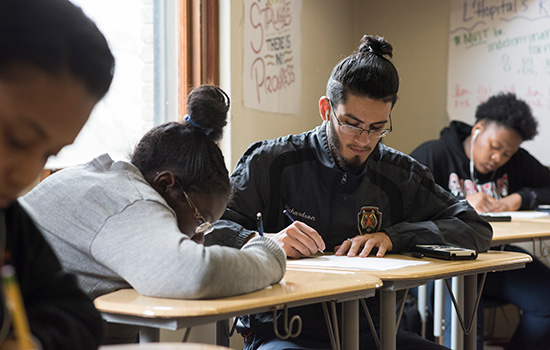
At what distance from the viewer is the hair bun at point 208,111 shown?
5.25ft

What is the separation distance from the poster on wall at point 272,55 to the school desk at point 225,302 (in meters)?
1.81

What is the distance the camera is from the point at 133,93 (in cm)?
279

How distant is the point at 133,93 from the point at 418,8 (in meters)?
2.37

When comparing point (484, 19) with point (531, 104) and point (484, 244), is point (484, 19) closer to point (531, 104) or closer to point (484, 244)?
point (531, 104)

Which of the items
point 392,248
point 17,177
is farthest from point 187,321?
point 392,248

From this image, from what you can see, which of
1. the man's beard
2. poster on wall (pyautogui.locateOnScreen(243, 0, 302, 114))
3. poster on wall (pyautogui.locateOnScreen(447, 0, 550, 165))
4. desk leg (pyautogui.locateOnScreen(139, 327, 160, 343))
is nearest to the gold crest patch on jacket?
the man's beard

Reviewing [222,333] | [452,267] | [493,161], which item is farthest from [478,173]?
[222,333]

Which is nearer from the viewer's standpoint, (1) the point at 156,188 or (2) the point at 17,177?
(2) the point at 17,177

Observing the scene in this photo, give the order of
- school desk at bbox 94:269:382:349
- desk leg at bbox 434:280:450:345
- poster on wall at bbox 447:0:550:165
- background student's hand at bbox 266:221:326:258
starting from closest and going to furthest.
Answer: school desk at bbox 94:269:382:349
background student's hand at bbox 266:221:326:258
desk leg at bbox 434:280:450:345
poster on wall at bbox 447:0:550:165

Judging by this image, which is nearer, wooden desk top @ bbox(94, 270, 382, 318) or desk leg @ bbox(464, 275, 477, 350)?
wooden desk top @ bbox(94, 270, 382, 318)

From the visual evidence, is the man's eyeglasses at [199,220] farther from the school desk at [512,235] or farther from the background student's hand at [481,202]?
the background student's hand at [481,202]

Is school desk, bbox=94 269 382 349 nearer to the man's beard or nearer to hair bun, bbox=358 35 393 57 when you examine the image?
the man's beard

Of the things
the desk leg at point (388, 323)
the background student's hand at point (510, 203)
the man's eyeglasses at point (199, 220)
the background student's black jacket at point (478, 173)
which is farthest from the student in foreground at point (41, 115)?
the background student's hand at point (510, 203)

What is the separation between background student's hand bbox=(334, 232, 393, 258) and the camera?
1.98 m
